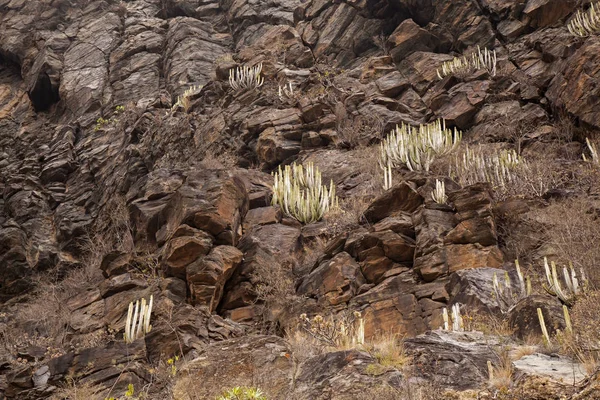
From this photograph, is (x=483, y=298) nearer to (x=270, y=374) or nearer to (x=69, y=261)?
(x=270, y=374)

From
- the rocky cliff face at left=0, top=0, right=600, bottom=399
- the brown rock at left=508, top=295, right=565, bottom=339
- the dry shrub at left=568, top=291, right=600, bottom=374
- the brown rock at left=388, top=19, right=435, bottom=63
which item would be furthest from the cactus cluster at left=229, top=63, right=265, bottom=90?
the dry shrub at left=568, top=291, right=600, bottom=374

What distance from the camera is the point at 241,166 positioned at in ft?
77.0

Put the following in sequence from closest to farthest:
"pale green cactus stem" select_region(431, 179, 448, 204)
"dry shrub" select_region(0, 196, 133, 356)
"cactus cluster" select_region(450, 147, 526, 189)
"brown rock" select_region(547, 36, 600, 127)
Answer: "pale green cactus stem" select_region(431, 179, 448, 204), "dry shrub" select_region(0, 196, 133, 356), "cactus cluster" select_region(450, 147, 526, 189), "brown rock" select_region(547, 36, 600, 127)

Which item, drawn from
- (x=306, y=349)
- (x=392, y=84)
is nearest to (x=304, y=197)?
(x=306, y=349)

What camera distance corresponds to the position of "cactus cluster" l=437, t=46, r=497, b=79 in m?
25.1

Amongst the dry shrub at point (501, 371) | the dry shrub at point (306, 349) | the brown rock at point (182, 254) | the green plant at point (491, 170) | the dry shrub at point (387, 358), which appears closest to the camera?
the dry shrub at point (501, 371)

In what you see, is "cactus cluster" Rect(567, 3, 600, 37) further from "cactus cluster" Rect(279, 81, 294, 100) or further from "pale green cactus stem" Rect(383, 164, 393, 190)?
"cactus cluster" Rect(279, 81, 294, 100)

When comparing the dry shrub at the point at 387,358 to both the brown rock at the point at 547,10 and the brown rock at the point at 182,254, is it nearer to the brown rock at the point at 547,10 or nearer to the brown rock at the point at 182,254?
the brown rock at the point at 182,254

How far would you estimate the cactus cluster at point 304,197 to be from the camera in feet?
55.7

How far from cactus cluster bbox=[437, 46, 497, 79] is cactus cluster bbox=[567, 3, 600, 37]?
3.32 meters

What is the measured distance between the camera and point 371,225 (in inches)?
586

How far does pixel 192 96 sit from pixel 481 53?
13.9 meters

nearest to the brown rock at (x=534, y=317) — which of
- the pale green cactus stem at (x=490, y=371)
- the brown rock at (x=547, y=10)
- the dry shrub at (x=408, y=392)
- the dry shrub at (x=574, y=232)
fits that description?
the pale green cactus stem at (x=490, y=371)

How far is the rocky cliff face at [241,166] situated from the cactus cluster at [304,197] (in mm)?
438
